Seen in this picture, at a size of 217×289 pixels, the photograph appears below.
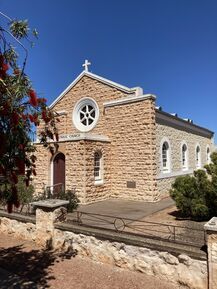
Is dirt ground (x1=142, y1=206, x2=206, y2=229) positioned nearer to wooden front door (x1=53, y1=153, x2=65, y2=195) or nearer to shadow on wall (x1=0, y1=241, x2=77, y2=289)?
shadow on wall (x1=0, y1=241, x2=77, y2=289)

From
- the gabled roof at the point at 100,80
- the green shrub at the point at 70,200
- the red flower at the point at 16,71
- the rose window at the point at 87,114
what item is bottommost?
the green shrub at the point at 70,200

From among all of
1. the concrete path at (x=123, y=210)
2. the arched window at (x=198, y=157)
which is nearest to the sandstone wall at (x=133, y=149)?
the concrete path at (x=123, y=210)

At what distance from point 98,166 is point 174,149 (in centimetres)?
581

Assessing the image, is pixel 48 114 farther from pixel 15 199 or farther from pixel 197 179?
pixel 197 179

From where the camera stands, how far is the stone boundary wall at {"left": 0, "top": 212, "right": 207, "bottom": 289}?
16.2 feet

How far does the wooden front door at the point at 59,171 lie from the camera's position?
14422 mm

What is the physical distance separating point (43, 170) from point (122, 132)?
5006mm

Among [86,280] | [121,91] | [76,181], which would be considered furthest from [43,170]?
[86,280]

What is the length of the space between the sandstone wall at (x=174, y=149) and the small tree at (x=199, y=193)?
491cm

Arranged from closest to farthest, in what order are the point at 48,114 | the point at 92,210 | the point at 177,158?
the point at 48,114 → the point at 92,210 → the point at 177,158

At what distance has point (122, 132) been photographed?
49.2ft

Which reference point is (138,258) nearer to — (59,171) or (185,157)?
(59,171)

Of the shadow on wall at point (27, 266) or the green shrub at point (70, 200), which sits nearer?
the shadow on wall at point (27, 266)

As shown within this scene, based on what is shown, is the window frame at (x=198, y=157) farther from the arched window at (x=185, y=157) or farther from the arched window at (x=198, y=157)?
the arched window at (x=185, y=157)
